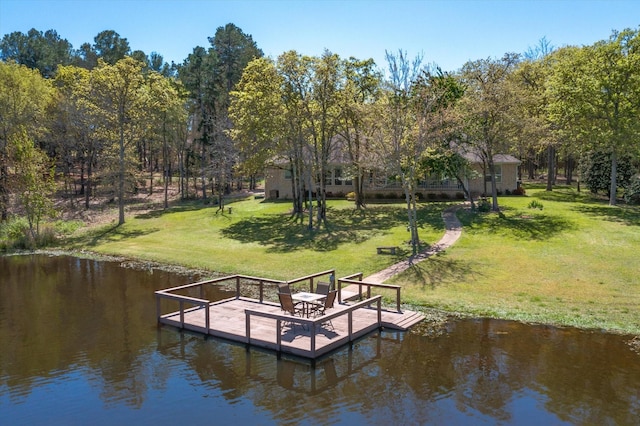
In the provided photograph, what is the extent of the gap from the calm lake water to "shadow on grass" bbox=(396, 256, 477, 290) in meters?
4.10

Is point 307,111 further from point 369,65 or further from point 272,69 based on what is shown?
point 369,65

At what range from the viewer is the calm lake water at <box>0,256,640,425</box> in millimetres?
9453

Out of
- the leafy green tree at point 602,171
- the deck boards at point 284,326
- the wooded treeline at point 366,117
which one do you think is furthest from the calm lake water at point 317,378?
the leafy green tree at point 602,171

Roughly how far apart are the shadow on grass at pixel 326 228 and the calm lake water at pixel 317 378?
41.5 feet

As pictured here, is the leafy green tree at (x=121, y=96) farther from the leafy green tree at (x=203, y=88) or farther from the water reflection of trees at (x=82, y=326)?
the water reflection of trees at (x=82, y=326)

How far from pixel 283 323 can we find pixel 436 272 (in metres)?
8.40

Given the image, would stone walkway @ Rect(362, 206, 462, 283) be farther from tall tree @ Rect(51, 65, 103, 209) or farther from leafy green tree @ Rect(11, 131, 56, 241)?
tall tree @ Rect(51, 65, 103, 209)

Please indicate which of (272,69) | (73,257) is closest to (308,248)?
(272,69)

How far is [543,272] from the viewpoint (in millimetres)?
19594

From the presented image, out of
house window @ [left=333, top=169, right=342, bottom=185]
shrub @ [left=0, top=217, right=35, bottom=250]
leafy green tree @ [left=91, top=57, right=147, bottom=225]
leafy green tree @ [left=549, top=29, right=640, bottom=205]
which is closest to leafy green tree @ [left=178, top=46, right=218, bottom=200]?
leafy green tree @ [left=91, top=57, right=147, bottom=225]

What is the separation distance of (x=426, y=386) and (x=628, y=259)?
47.9 ft

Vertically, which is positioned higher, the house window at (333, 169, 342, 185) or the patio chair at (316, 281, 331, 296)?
the house window at (333, 169, 342, 185)

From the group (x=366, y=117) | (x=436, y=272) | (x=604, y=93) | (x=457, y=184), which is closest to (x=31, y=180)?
(x=366, y=117)

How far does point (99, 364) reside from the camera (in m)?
12.0
